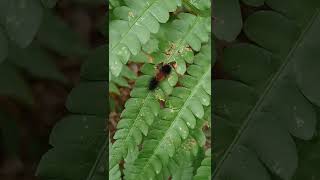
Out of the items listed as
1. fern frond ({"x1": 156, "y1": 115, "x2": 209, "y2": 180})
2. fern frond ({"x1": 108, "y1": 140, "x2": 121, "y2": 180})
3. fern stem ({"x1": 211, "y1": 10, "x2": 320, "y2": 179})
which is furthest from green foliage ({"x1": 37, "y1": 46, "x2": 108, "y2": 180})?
fern stem ({"x1": 211, "y1": 10, "x2": 320, "y2": 179})

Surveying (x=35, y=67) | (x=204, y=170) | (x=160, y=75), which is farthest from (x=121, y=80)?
(x=35, y=67)

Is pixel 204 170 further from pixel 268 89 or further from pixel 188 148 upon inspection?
pixel 268 89

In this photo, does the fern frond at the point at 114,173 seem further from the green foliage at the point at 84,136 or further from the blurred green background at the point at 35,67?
the blurred green background at the point at 35,67

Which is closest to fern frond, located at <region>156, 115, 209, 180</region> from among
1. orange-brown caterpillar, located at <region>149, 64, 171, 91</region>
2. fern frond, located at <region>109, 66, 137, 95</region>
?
orange-brown caterpillar, located at <region>149, 64, 171, 91</region>

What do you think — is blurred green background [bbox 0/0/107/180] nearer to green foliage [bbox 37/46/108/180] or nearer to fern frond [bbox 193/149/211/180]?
green foliage [bbox 37/46/108/180]

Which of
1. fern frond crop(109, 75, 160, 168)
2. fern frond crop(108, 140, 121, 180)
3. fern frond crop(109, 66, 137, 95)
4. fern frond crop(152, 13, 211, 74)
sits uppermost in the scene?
fern frond crop(152, 13, 211, 74)

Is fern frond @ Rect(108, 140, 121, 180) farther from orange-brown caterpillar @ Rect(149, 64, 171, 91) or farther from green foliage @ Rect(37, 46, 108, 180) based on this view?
orange-brown caterpillar @ Rect(149, 64, 171, 91)

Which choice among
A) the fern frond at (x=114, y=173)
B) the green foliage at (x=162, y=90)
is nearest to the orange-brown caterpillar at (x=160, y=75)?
the green foliage at (x=162, y=90)

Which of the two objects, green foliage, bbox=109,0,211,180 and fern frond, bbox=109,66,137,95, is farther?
fern frond, bbox=109,66,137,95

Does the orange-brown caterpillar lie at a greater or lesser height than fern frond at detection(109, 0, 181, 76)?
lesser
